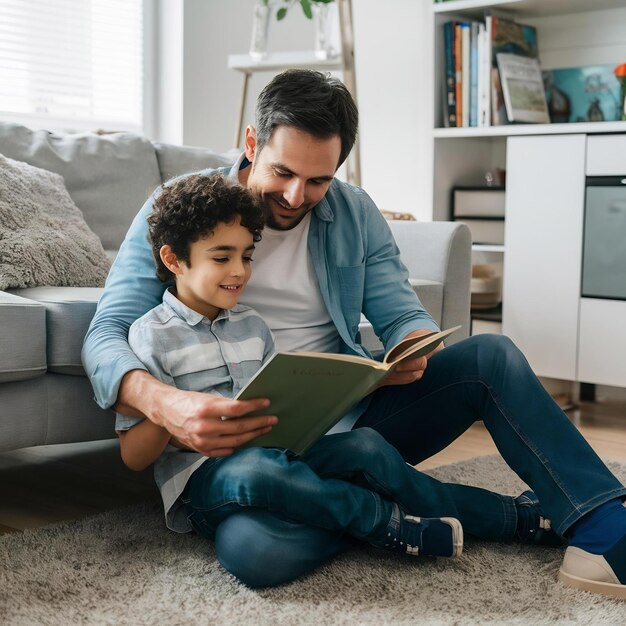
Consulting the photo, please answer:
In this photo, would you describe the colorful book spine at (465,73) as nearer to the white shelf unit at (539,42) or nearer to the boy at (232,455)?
the white shelf unit at (539,42)

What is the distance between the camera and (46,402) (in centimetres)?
182

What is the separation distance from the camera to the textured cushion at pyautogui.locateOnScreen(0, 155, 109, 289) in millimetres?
2061

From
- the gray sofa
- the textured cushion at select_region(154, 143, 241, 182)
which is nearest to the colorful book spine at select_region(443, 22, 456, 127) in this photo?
the gray sofa

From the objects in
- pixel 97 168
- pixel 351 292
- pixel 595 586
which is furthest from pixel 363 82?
pixel 595 586

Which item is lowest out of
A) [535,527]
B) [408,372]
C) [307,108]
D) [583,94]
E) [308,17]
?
[535,527]

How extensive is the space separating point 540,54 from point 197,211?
89.8 inches

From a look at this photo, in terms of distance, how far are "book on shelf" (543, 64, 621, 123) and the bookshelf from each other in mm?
46

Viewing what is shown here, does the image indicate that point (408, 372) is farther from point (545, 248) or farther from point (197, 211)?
point (545, 248)

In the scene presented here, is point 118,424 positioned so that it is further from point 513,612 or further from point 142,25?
point 142,25

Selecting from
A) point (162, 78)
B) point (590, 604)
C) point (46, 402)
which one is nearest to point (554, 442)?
point (590, 604)

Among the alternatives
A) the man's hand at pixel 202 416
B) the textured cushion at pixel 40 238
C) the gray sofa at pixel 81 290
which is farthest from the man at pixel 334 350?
the textured cushion at pixel 40 238

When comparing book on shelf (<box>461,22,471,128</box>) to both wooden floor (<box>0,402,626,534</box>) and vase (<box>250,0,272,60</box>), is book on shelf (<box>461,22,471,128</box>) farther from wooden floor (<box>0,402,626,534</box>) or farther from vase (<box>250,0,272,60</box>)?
wooden floor (<box>0,402,626,534</box>)

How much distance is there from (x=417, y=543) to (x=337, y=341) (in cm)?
41

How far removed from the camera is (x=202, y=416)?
1.30m
